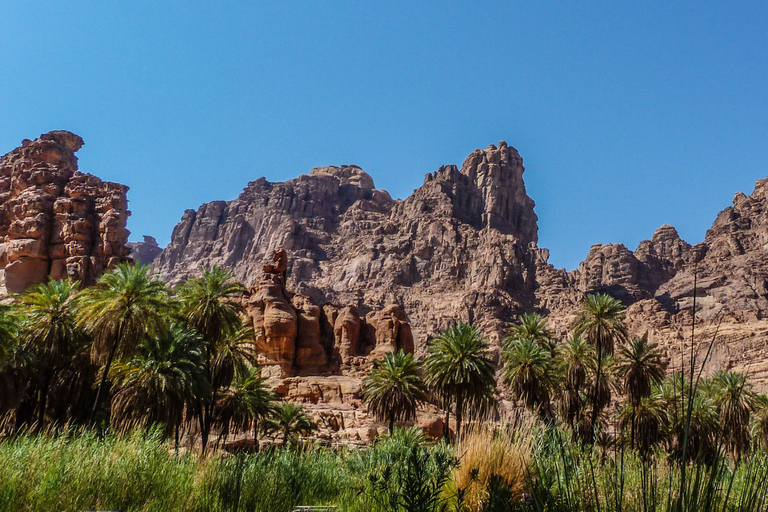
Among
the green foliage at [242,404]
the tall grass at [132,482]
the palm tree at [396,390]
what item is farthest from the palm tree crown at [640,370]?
the tall grass at [132,482]

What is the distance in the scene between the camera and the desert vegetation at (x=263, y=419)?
6.84 metres

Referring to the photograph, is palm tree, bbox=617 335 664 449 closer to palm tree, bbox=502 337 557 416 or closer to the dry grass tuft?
palm tree, bbox=502 337 557 416

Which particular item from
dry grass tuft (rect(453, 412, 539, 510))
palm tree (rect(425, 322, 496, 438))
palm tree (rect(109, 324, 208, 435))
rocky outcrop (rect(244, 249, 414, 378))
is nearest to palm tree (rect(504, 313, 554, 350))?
palm tree (rect(425, 322, 496, 438))

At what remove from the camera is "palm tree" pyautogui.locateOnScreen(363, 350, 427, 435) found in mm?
34781

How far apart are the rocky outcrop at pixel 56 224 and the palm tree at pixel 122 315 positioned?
3011 cm

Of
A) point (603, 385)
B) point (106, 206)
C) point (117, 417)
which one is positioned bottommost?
point (117, 417)

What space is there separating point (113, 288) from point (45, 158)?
49.4 m

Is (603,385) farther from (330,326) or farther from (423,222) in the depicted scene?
(423,222)

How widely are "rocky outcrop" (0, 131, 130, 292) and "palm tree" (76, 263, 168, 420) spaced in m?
30.1

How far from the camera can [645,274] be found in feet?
417

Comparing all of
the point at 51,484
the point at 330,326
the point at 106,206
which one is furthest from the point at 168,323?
the point at 330,326

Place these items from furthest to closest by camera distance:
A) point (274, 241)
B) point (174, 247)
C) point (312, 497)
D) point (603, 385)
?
point (174, 247), point (274, 241), point (603, 385), point (312, 497)

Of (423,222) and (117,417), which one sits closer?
(117,417)

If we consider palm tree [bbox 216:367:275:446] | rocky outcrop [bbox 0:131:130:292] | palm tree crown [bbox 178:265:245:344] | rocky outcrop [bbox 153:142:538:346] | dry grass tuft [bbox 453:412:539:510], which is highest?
rocky outcrop [bbox 153:142:538:346]
